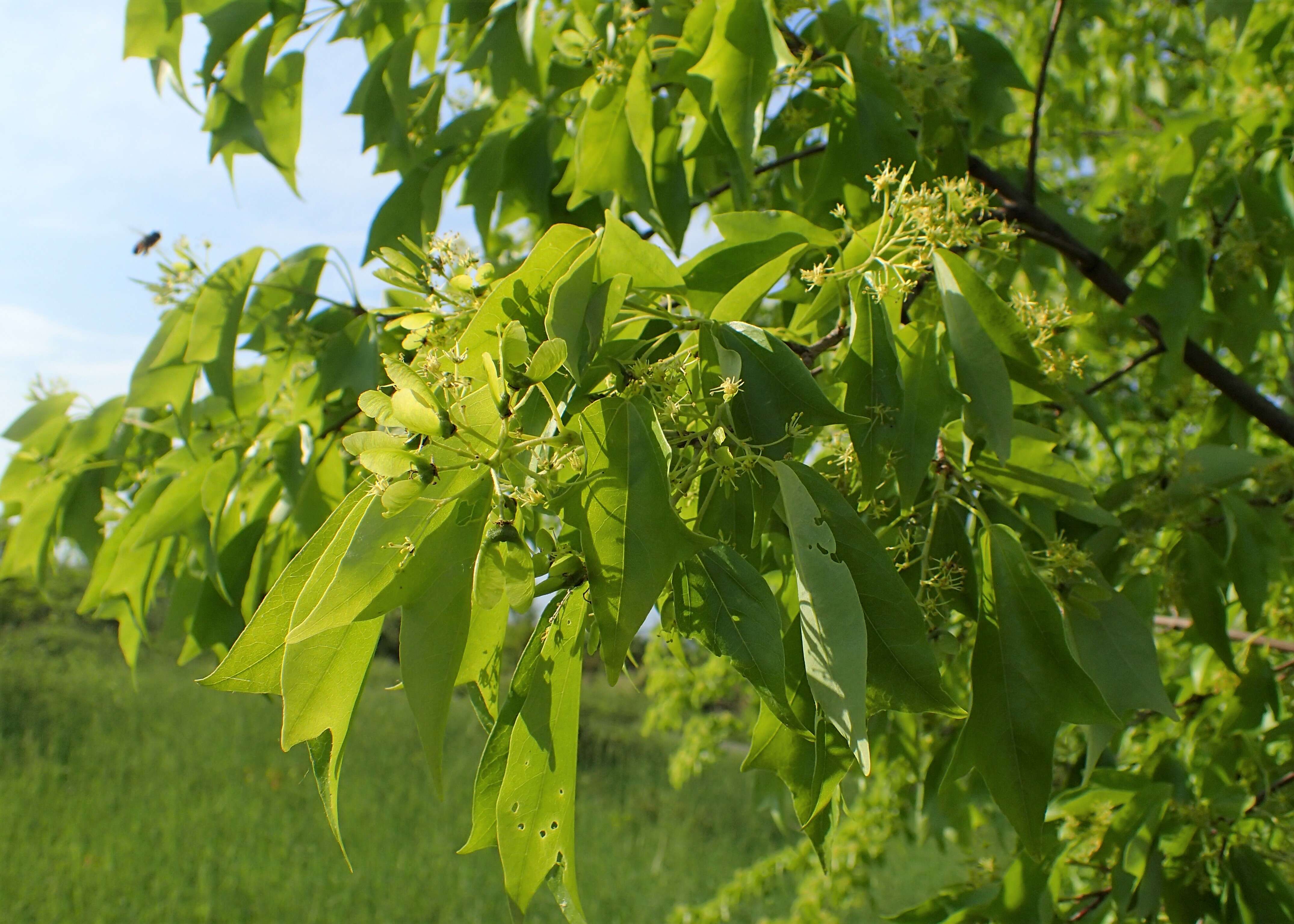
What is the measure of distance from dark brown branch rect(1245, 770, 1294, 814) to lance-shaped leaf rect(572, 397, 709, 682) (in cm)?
180

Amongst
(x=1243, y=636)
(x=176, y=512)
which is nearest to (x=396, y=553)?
(x=176, y=512)

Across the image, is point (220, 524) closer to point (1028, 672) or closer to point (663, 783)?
→ point (1028, 672)

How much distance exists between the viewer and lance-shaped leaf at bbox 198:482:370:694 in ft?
2.54

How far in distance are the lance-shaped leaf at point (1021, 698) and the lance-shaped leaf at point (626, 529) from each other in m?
Result: 0.48

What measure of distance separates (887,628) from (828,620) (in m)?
0.12

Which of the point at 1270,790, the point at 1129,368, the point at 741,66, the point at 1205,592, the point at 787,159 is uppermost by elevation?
the point at 787,159

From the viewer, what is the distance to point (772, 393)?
897mm

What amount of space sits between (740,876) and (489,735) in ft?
12.8

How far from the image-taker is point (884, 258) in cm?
107

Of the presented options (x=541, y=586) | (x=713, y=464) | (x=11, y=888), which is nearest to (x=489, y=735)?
(x=541, y=586)

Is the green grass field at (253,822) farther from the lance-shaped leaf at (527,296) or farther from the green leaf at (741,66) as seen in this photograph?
the lance-shaped leaf at (527,296)

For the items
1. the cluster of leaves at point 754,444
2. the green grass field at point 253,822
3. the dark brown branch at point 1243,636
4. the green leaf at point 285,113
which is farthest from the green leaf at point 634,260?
the green grass field at point 253,822

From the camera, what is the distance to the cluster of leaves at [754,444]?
75cm

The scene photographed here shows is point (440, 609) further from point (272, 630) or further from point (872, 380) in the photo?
point (872, 380)
